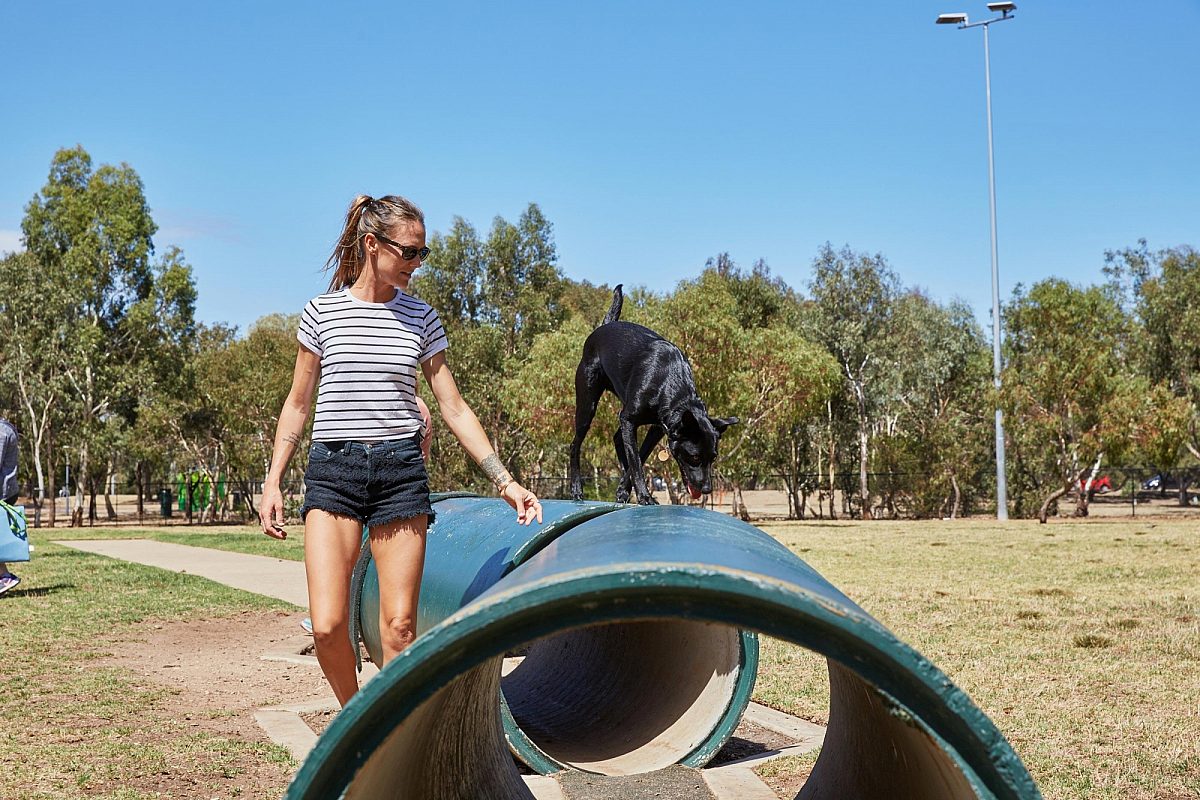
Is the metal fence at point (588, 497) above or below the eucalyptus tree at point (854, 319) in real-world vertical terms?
below

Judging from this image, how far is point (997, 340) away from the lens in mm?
31859

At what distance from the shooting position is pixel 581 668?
21.9 feet

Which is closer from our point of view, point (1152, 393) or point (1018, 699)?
point (1018, 699)

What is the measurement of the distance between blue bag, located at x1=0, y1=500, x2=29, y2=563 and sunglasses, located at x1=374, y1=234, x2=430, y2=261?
9045 mm

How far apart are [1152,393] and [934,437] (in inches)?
346

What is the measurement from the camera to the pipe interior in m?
5.23

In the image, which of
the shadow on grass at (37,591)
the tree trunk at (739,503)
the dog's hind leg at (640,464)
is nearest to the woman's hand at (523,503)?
the dog's hind leg at (640,464)

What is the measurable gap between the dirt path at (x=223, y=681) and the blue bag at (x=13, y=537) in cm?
202

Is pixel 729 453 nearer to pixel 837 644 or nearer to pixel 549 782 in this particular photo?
pixel 549 782

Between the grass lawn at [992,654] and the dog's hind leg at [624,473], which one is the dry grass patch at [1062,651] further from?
the dog's hind leg at [624,473]

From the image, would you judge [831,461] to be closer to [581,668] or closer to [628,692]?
[581,668]

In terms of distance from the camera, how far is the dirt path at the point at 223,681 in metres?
4.76

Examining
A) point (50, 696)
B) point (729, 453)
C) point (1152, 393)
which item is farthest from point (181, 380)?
point (50, 696)

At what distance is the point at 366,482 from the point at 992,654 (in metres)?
5.76
